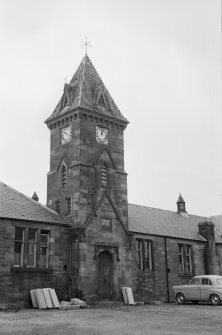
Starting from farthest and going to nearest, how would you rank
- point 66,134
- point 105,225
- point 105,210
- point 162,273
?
point 162,273, point 66,134, point 105,210, point 105,225

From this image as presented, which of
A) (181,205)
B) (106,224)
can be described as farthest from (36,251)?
(181,205)

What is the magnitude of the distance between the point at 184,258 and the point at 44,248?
15666 millimetres

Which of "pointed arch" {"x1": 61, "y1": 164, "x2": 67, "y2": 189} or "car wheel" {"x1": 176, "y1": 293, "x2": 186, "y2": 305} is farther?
"pointed arch" {"x1": 61, "y1": 164, "x2": 67, "y2": 189}

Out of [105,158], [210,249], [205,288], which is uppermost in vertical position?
[105,158]

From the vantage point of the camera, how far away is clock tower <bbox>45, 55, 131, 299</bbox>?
33000 millimetres

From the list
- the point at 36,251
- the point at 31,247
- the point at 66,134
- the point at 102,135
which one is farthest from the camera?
the point at 102,135

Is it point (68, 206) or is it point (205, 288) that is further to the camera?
point (68, 206)

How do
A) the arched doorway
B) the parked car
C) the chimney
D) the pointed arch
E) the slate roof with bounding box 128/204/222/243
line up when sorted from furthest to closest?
the chimney < the slate roof with bounding box 128/204/222/243 < the pointed arch < the arched doorway < the parked car

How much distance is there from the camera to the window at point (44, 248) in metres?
31.7

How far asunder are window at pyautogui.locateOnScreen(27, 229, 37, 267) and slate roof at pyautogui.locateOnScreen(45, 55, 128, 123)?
10702mm

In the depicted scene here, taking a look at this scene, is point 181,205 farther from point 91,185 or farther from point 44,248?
point 44,248

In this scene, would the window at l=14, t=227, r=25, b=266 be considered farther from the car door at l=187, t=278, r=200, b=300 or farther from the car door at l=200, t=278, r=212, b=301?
the car door at l=200, t=278, r=212, b=301

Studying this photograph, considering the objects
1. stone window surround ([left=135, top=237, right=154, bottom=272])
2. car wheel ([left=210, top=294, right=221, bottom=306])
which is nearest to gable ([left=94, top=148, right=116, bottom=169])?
stone window surround ([left=135, top=237, right=154, bottom=272])

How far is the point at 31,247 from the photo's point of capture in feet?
103
